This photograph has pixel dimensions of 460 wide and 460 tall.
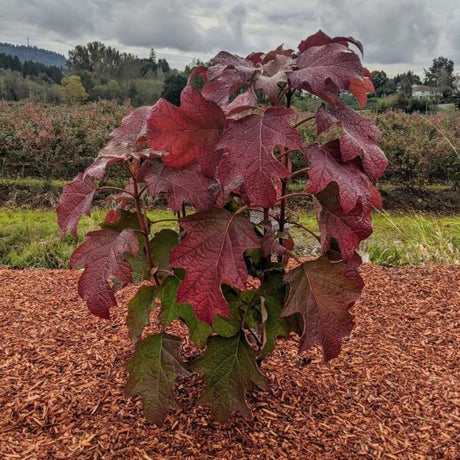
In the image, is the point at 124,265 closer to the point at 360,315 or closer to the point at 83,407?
the point at 83,407

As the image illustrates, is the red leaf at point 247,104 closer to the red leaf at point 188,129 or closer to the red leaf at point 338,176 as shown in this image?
the red leaf at point 188,129

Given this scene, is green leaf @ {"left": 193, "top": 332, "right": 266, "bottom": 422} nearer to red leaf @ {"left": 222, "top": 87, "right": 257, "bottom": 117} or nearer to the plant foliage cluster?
the plant foliage cluster

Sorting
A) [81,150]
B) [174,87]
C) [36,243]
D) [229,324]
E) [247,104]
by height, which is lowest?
[36,243]

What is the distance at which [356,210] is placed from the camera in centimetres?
141

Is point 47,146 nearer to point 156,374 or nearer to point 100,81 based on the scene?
point 156,374

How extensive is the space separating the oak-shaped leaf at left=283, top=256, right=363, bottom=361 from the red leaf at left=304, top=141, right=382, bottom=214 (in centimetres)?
23

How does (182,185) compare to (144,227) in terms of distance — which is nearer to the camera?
(182,185)

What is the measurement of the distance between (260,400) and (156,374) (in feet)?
1.57

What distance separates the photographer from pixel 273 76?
1.36 m

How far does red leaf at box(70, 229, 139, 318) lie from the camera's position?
1403 mm

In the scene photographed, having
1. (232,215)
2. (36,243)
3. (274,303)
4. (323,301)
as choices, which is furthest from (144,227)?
(36,243)

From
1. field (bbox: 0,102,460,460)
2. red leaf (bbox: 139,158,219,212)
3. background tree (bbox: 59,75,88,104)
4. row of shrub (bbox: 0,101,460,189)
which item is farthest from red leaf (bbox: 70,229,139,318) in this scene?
background tree (bbox: 59,75,88,104)

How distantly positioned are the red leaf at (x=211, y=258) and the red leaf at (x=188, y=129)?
0.14 meters

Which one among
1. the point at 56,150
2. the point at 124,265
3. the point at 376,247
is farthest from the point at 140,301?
the point at 56,150
